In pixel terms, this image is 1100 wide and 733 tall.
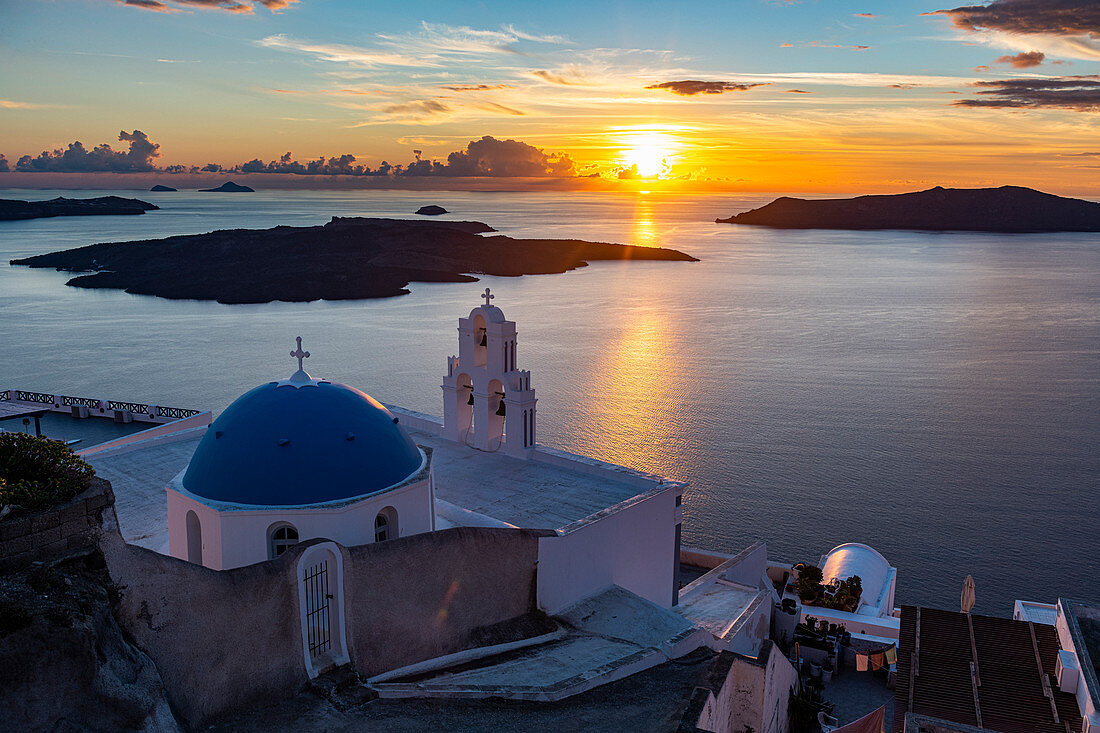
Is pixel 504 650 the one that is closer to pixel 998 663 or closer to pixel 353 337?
pixel 998 663

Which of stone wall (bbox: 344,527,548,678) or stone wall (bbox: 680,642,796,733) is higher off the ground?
stone wall (bbox: 344,527,548,678)

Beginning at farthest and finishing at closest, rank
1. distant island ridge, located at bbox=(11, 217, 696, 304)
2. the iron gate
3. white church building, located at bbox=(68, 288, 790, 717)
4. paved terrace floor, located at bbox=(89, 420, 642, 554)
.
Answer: distant island ridge, located at bbox=(11, 217, 696, 304) < paved terrace floor, located at bbox=(89, 420, 642, 554) < the iron gate < white church building, located at bbox=(68, 288, 790, 717)

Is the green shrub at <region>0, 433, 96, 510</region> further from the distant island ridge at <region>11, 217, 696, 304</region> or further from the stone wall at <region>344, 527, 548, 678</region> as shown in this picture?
the distant island ridge at <region>11, 217, 696, 304</region>

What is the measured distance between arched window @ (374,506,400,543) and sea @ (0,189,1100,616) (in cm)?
1844

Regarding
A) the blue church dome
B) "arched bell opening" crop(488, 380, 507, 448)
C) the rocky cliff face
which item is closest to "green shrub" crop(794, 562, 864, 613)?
"arched bell opening" crop(488, 380, 507, 448)

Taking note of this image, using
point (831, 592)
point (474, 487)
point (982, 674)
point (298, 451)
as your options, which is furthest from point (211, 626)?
point (831, 592)

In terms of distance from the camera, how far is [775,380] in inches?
2042

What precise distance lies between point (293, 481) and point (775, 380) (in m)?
43.3

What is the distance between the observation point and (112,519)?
884 cm

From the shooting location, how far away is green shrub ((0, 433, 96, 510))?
8.29 m

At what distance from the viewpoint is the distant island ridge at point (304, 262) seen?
87.5 m

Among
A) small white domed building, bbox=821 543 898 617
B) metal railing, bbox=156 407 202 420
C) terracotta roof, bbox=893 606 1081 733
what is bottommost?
small white domed building, bbox=821 543 898 617

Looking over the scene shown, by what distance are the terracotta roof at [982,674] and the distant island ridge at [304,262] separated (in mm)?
74272

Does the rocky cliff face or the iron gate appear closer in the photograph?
the rocky cliff face
